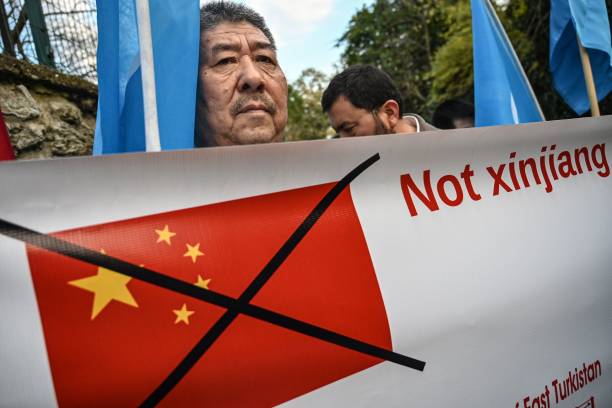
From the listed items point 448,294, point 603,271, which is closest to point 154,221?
point 448,294

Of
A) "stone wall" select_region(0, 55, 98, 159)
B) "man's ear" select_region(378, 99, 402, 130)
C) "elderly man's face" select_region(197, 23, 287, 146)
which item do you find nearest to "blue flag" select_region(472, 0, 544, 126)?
"man's ear" select_region(378, 99, 402, 130)

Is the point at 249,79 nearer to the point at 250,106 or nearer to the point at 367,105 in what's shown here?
the point at 250,106

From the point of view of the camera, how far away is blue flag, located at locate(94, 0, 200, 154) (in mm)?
1656

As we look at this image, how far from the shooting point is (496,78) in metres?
2.69

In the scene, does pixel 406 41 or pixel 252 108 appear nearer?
pixel 252 108

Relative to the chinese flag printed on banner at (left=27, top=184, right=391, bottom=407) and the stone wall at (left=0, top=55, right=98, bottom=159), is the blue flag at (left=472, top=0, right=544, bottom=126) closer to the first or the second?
the chinese flag printed on banner at (left=27, top=184, right=391, bottom=407)

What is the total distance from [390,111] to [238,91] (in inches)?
54.4

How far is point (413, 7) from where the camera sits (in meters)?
19.3

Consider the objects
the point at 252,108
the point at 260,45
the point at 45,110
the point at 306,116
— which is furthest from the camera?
the point at 306,116

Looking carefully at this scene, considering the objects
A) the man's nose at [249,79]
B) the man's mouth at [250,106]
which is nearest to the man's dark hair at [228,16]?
the man's nose at [249,79]

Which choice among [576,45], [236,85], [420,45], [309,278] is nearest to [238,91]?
[236,85]

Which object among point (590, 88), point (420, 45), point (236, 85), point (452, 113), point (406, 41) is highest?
point (406, 41)

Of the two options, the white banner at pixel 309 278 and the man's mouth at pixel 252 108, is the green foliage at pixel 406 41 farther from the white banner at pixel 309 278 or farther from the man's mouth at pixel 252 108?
the white banner at pixel 309 278

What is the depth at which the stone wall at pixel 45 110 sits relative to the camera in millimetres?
2383
